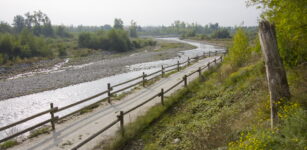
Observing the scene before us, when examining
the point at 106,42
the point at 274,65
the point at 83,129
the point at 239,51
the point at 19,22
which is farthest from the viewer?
the point at 19,22

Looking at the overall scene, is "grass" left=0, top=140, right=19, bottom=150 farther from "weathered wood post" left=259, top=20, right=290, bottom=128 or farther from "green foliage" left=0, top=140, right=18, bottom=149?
"weathered wood post" left=259, top=20, right=290, bottom=128

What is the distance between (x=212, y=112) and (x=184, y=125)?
168 centimetres

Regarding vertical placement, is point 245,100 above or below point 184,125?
above

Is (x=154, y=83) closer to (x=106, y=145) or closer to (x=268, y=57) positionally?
(x=106, y=145)

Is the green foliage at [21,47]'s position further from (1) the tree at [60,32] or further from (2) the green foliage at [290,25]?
(1) the tree at [60,32]

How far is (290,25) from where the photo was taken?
289 inches

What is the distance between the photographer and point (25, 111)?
1645 cm

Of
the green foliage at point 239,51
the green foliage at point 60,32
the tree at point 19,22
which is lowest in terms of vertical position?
the green foliage at point 239,51

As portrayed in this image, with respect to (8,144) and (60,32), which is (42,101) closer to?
(8,144)

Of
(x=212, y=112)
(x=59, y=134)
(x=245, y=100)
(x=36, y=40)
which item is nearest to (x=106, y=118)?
(x=59, y=134)

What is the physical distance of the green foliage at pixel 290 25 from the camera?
737 cm

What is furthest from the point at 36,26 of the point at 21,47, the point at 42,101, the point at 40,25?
A: the point at 42,101

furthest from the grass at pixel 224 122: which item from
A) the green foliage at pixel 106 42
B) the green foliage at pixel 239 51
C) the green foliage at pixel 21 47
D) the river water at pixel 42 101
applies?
the green foliage at pixel 106 42

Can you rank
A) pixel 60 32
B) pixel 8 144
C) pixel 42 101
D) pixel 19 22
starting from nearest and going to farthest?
pixel 8 144, pixel 42 101, pixel 60 32, pixel 19 22
